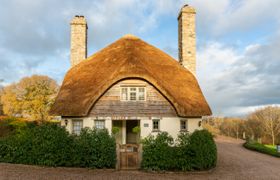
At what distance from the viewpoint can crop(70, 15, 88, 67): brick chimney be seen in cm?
2153

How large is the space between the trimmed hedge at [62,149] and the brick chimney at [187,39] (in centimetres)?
924

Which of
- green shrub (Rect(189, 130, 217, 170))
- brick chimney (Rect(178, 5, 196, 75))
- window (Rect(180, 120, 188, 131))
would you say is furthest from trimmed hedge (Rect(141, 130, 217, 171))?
brick chimney (Rect(178, 5, 196, 75))

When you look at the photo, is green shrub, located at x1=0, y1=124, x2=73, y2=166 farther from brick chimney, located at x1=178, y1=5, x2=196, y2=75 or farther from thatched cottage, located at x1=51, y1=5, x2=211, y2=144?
brick chimney, located at x1=178, y1=5, x2=196, y2=75

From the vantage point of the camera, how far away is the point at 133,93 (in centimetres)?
1652

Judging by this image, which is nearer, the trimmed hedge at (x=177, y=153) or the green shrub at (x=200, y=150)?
the trimmed hedge at (x=177, y=153)

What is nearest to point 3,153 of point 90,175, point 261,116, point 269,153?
point 90,175

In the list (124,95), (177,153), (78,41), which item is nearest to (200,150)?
(177,153)

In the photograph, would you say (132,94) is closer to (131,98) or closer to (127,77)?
(131,98)

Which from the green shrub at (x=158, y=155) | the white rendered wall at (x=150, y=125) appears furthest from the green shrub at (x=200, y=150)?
the white rendered wall at (x=150, y=125)

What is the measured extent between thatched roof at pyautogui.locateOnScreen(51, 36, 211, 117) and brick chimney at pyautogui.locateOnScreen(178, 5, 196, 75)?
104 cm

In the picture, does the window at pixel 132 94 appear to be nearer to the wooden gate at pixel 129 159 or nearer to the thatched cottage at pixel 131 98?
the thatched cottage at pixel 131 98

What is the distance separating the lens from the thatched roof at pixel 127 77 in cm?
1572

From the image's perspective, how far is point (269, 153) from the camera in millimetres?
23906

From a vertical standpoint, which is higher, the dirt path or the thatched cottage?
the thatched cottage
